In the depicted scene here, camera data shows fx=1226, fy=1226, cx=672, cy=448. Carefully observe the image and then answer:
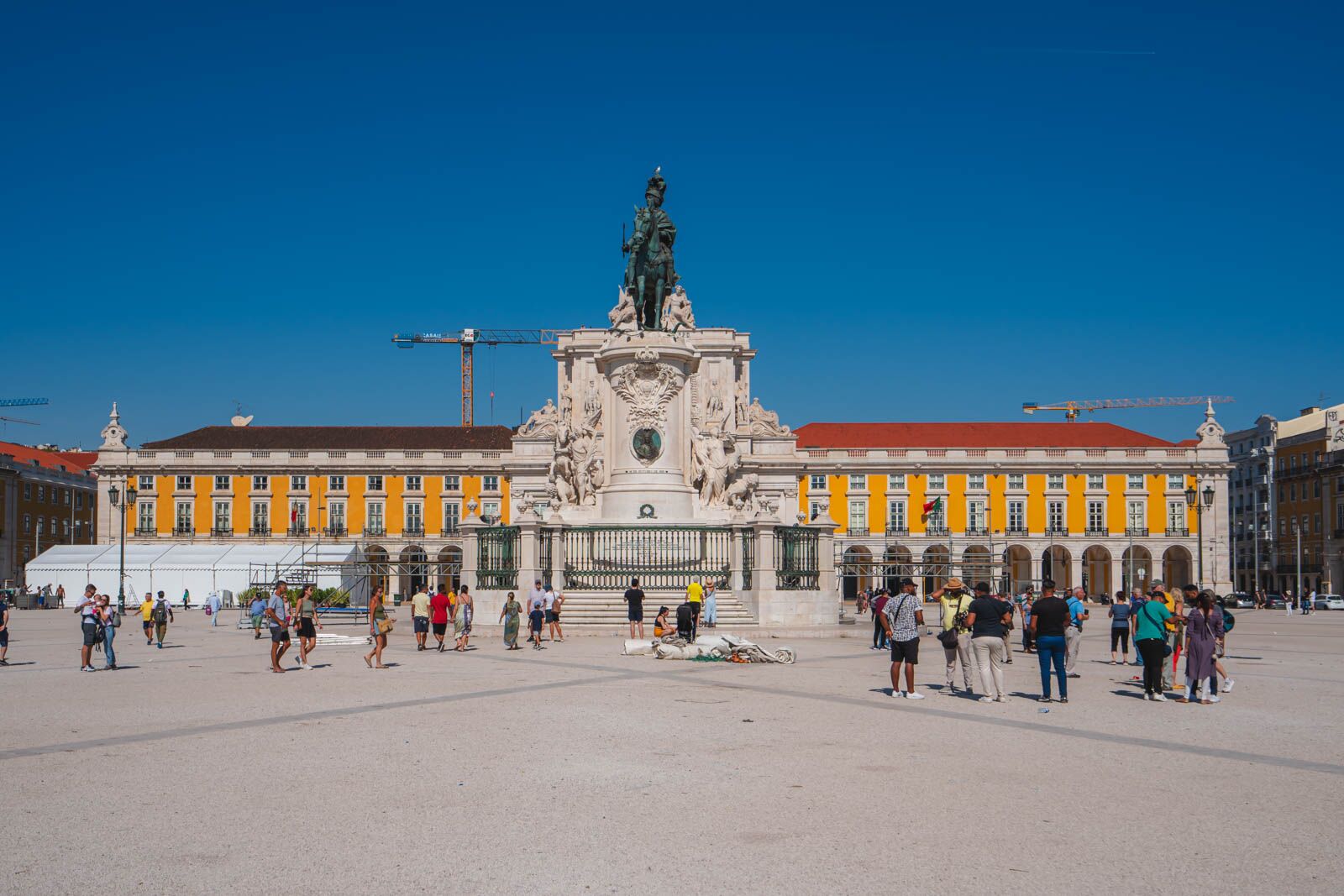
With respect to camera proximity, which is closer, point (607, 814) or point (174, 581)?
point (607, 814)

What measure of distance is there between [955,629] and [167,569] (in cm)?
5218

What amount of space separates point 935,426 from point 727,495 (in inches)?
2507

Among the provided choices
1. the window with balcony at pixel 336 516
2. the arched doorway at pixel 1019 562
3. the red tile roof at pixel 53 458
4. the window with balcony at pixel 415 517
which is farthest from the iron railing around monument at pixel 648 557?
the red tile roof at pixel 53 458

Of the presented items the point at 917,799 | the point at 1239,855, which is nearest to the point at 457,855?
the point at 917,799

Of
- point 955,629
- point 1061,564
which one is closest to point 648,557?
point 955,629

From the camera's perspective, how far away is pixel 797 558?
29156mm

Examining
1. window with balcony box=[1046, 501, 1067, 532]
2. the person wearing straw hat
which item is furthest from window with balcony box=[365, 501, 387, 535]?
the person wearing straw hat

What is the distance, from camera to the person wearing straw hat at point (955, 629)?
1535 cm

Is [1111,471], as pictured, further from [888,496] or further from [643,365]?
[643,365]

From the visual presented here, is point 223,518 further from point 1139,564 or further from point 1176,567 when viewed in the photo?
point 1176,567

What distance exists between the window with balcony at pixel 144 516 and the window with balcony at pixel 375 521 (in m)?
14.8

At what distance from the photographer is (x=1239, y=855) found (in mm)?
7297

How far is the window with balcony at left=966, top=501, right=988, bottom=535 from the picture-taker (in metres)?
87.0

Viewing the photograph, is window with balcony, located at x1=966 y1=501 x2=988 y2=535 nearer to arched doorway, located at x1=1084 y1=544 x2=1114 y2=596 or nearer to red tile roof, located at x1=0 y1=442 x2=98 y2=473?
arched doorway, located at x1=1084 y1=544 x2=1114 y2=596
